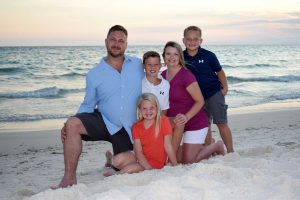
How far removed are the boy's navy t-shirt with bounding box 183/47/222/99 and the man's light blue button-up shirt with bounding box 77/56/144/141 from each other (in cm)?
85

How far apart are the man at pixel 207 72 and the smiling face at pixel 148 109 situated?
3.08ft

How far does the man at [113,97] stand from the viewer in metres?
4.24

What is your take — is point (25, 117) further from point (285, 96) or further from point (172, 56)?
point (285, 96)

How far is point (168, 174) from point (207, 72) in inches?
62.2

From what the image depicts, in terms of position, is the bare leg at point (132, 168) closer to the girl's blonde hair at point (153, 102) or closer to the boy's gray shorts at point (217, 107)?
the girl's blonde hair at point (153, 102)

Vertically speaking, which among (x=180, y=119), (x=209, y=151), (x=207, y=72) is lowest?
(x=209, y=151)

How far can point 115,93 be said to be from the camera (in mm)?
4262

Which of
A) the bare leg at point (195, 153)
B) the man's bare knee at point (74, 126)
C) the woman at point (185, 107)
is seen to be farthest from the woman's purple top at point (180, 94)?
the man's bare knee at point (74, 126)

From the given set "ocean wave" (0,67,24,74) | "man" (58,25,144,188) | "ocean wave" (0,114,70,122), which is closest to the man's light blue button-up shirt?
"man" (58,25,144,188)

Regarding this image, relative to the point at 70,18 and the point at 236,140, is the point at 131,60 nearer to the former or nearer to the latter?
the point at 236,140

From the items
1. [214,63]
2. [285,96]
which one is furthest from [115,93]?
[285,96]

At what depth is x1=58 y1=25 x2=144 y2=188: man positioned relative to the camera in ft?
13.9

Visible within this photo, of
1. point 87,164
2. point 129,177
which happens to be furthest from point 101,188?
point 87,164

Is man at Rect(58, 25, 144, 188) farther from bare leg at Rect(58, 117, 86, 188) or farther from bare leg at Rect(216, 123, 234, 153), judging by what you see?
bare leg at Rect(216, 123, 234, 153)
